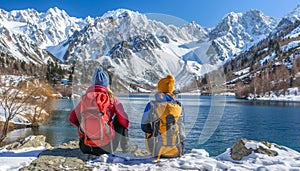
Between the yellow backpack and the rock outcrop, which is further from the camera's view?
the rock outcrop

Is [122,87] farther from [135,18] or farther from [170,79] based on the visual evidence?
[135,18]

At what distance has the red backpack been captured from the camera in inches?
180

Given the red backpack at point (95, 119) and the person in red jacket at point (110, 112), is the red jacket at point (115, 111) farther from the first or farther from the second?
the red backpack at point (95, 119)

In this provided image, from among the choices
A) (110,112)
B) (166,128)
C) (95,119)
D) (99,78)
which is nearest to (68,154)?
(95,119)

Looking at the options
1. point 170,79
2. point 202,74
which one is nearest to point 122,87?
point 170,79

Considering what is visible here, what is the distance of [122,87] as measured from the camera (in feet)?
15.1

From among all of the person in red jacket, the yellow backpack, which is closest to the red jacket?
the person in red jacket

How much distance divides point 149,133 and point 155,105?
61 centimetres

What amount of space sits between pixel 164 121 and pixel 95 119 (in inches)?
49.7

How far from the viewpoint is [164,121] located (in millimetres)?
4773

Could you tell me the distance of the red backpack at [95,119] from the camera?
4.57 metres

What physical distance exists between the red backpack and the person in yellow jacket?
0.72 m

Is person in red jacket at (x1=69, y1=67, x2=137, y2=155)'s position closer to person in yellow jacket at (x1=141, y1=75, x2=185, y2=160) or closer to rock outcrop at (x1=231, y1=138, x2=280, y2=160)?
person in yellow jacket at (x1=141, y1=75, x2=185, y2=160)

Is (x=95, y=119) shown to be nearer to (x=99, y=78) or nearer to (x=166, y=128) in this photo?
(x=99, y=78)
